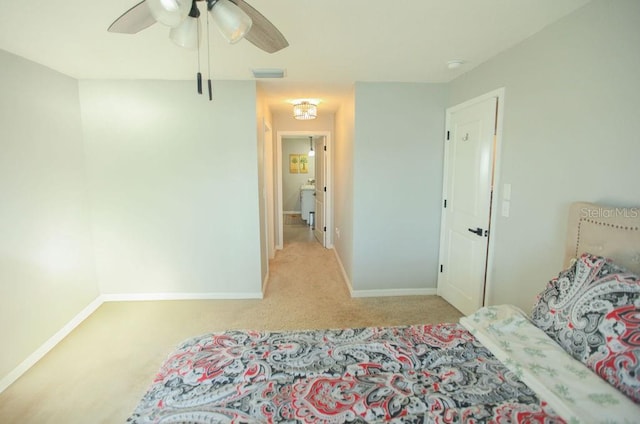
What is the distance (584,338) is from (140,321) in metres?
3.34

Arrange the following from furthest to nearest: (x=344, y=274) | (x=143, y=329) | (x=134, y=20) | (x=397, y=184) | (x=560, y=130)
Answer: (x=344, y=274) → (x=397, y=184) → (x=143, y=329) → (x=560, y=130) → (x=134, y=20)

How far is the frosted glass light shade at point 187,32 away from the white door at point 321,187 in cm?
385

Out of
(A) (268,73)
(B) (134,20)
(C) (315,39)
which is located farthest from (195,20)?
(A) (268,73)

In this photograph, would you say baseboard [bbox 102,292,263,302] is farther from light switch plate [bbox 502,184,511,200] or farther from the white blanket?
light switch plate [bbox 502,184,511,200]

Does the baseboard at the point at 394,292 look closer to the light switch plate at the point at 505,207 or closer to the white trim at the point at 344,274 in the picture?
the white trim at the point at 344,274

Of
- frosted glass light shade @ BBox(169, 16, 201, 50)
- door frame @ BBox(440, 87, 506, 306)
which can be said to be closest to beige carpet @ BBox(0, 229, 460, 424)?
door frame @ BBox(440, 87, 506, 306)

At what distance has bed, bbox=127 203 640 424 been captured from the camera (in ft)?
3.33

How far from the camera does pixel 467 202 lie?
9.66 ft

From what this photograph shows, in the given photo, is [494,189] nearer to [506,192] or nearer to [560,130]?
[506,192]

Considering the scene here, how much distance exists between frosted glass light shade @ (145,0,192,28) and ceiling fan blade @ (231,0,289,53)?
0.22 m

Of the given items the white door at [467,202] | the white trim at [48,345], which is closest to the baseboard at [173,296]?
the white trim at [48,345]

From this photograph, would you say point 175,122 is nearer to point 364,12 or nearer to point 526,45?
point 364,12

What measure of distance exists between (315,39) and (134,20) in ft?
3.82

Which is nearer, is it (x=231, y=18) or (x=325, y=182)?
(x=231, y=18)
